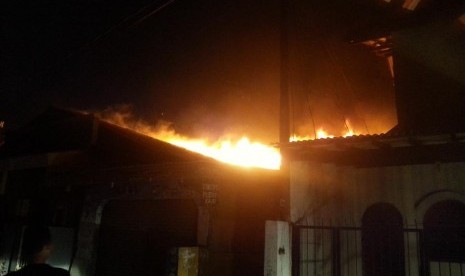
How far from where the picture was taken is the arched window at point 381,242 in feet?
30.9

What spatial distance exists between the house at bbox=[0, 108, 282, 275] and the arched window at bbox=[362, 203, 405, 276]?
2546 millimetres

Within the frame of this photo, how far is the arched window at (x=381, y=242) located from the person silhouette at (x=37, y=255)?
25.3 ft

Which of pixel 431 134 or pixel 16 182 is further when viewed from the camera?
pixel 16 182

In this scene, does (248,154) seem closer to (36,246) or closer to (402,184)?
(402,184)

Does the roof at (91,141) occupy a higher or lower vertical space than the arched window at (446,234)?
higher

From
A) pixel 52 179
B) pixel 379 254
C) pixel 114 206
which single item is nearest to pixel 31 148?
pixel 52 179

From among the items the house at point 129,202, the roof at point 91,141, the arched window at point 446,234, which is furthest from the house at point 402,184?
the roof at point 91,141

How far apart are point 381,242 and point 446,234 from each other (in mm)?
1563

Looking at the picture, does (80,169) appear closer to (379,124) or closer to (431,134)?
(431,134)

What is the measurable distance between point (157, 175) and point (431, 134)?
25.0ft

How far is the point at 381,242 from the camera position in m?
9.79

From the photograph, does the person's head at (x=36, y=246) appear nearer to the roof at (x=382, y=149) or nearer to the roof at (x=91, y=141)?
the roof at (x=382, y=149)

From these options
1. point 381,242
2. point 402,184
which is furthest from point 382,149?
point 381,242

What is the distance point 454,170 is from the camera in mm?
9000
